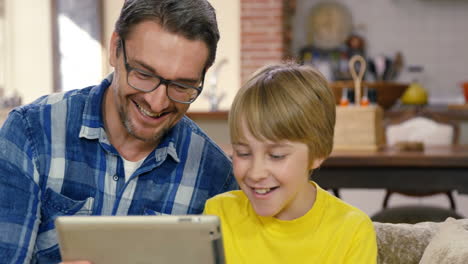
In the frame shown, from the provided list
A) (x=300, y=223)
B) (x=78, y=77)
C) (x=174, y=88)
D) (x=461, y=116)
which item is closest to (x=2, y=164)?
(x=174, y=88)

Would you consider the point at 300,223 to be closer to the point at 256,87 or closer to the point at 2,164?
the point at 256,87

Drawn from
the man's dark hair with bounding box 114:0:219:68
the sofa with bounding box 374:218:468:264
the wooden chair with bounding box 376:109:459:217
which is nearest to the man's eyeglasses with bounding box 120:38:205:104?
the man's dark hair with bounding box 114:0:219:68

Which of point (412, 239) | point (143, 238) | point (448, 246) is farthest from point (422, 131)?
point (143, 238)

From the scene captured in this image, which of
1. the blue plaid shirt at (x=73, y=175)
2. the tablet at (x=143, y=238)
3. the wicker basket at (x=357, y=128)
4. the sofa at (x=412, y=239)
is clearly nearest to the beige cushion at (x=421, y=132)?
the wicker basket at (x=357, y=128)

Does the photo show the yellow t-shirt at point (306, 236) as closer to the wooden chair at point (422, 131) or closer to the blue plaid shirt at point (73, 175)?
the blue plaid shirt at point (73, 175)

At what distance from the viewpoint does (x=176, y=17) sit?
144cm

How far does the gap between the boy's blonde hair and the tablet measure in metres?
0.35

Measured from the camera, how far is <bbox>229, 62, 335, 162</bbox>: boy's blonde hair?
1332 mm

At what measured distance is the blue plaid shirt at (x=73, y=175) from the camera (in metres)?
1.42

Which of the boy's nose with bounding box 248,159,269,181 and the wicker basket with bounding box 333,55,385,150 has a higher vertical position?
the boy's nose with bounding box 248,159,269,181

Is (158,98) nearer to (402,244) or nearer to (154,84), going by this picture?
(154,84)

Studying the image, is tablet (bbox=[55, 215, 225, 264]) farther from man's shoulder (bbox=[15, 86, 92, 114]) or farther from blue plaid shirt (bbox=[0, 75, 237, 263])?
man's shoulder (bbox=[15, 86, 92, 114])

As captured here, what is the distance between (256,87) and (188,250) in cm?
46

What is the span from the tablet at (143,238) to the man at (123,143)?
40cm
